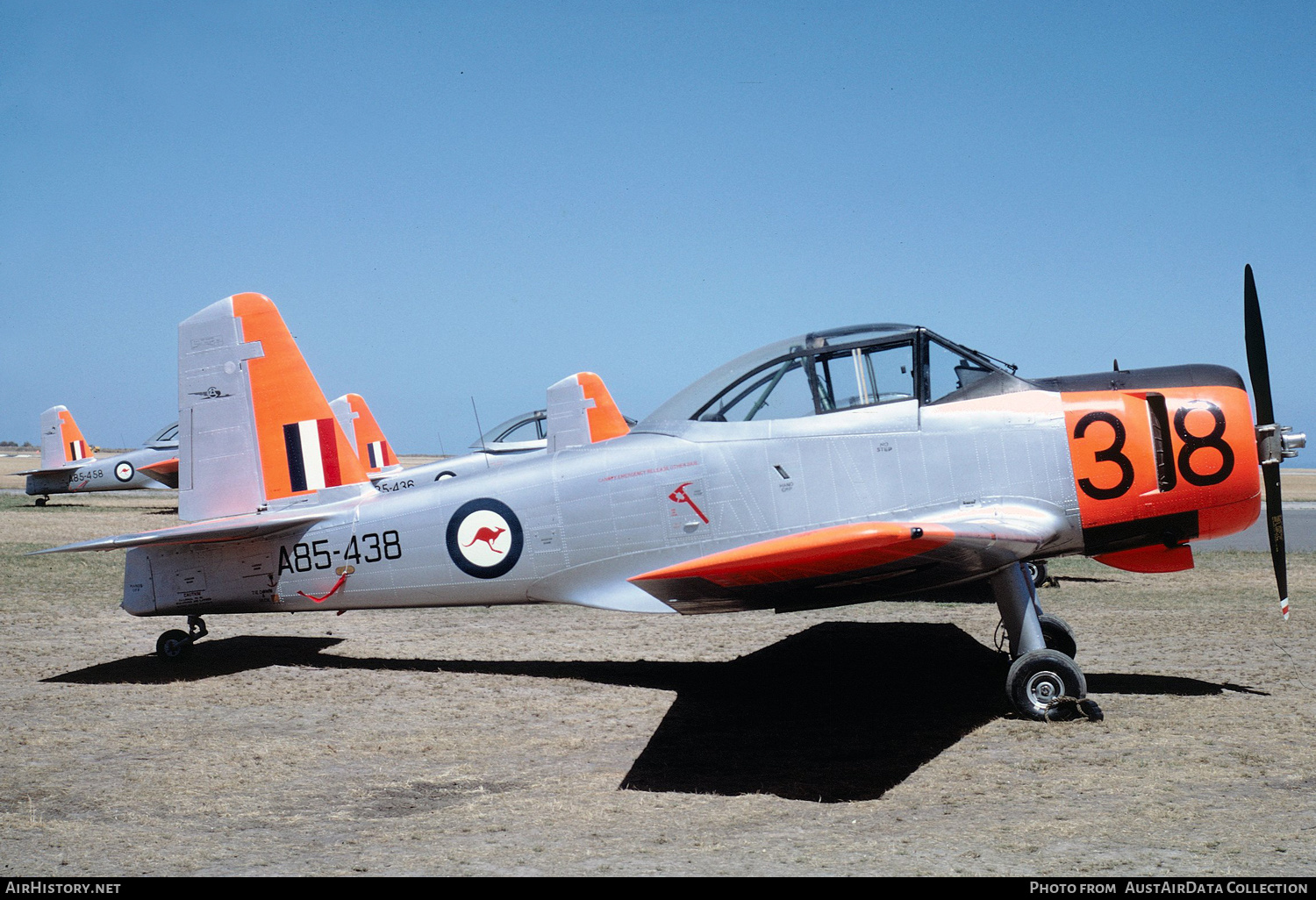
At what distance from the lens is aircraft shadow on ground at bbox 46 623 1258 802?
17.1 ft

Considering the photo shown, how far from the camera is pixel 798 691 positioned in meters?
7.19

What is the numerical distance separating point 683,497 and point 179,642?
193 inches

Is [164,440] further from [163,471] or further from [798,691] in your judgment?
[798,691]

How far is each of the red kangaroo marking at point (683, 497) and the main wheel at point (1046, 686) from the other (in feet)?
7.69

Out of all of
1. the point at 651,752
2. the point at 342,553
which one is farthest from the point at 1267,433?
the point at 342,553

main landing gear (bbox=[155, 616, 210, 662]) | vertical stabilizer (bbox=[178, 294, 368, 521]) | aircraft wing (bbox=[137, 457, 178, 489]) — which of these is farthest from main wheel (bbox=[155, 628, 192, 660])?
aircraft wing (bbox=[137, 457, 178, 489])

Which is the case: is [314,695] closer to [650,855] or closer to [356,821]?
[356,821]

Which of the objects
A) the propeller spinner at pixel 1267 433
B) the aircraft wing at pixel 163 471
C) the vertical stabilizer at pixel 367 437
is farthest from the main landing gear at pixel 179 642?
the aircraft wing at pixel 163 471

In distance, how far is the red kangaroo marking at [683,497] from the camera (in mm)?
6575

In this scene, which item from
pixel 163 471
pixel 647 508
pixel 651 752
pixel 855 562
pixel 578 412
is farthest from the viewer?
pixel 163 471

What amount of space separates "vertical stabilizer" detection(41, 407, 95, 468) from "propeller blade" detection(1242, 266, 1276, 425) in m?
32.7

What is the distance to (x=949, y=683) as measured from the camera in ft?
23.9

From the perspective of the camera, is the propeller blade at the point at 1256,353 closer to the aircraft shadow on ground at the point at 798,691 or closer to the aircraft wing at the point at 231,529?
the aircraft shadow on ground at the point at 798,691

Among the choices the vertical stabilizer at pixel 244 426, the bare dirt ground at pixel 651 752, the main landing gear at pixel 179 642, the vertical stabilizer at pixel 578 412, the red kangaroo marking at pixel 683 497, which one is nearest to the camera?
the bare dirt ground at pixel 651 752
